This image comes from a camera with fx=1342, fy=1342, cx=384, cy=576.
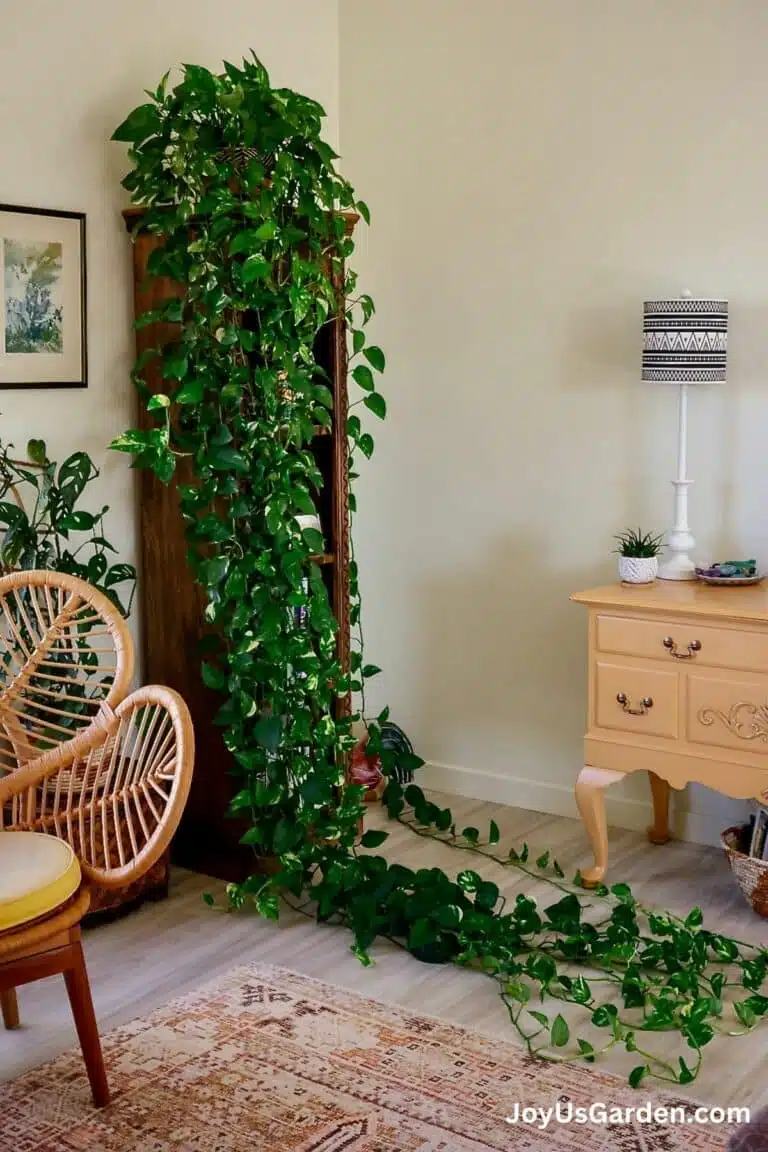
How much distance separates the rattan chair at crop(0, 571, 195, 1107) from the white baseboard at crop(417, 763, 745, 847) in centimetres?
142

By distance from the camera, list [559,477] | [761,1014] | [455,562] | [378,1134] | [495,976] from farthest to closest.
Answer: [455,562] < [559,477] < [495,976] < [761,1014] < [378,1134]

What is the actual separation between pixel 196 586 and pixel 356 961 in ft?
3.45

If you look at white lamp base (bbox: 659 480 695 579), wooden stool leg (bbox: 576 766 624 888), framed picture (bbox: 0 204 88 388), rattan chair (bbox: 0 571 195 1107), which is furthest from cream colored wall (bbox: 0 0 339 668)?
white lamp base (bbox: 659 480 695 579)

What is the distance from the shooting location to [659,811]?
12.3 ft

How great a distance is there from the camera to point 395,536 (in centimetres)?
437

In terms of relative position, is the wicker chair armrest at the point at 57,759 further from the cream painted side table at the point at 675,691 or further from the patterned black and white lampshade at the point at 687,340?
the patterned black and white lampshade at the point at 687,340

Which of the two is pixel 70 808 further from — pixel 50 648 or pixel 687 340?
pixel 687 340

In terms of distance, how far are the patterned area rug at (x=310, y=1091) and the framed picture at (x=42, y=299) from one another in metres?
1.58

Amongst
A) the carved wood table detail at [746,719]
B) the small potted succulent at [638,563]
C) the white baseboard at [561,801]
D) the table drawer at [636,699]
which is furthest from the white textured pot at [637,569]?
the white baseboard at [561,801]

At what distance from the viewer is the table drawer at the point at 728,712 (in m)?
3.14

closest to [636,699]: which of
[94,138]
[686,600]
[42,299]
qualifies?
[686,600]

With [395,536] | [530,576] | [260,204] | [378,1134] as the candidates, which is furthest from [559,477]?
[378,1134]

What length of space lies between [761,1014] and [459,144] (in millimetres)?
2635

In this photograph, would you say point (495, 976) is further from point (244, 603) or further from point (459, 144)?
point (459, 144)
